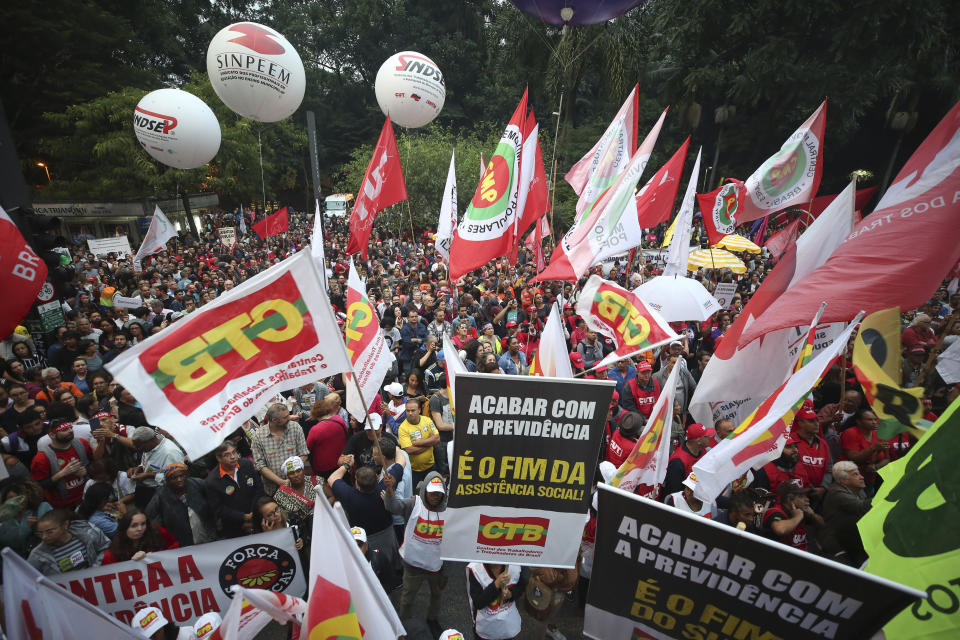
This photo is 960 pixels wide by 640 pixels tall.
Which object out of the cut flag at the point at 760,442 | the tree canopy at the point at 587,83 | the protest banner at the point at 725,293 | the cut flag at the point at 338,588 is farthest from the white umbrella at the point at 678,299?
the tree canopy at the point at 587,83

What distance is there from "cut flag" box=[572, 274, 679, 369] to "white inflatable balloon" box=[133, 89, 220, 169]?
9.83 metres

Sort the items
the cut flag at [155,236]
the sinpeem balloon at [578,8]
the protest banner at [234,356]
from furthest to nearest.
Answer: the cut flag at [155,236] < the sinpeem balloon at [578,8] < the protest banner at [234,356]

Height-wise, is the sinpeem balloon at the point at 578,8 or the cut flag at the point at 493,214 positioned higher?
the sinpeem balloon at the point at 578,8

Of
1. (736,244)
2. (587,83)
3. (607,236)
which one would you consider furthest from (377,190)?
(587,83)

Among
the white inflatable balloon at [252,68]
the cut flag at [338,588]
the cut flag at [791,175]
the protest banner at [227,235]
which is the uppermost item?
the white inflatable balloon at [252,68]

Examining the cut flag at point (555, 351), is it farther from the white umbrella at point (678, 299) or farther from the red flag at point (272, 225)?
the red flag at point (272, 225)

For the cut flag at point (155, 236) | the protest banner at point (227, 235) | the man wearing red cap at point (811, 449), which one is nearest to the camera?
the man wearing red cap at point (811, 449)

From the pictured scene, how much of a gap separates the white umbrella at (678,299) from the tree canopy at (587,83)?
9.62m

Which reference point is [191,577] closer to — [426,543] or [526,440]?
[426,543]

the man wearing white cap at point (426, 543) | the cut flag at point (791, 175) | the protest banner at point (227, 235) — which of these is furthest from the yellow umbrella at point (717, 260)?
the protest banner at point (227, 235)

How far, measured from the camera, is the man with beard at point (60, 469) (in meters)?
4.67

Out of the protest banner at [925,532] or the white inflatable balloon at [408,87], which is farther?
the white inflatable balloon at [408,87]

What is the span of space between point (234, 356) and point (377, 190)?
561cm

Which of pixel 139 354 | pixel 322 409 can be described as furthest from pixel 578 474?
pixel 322 409
